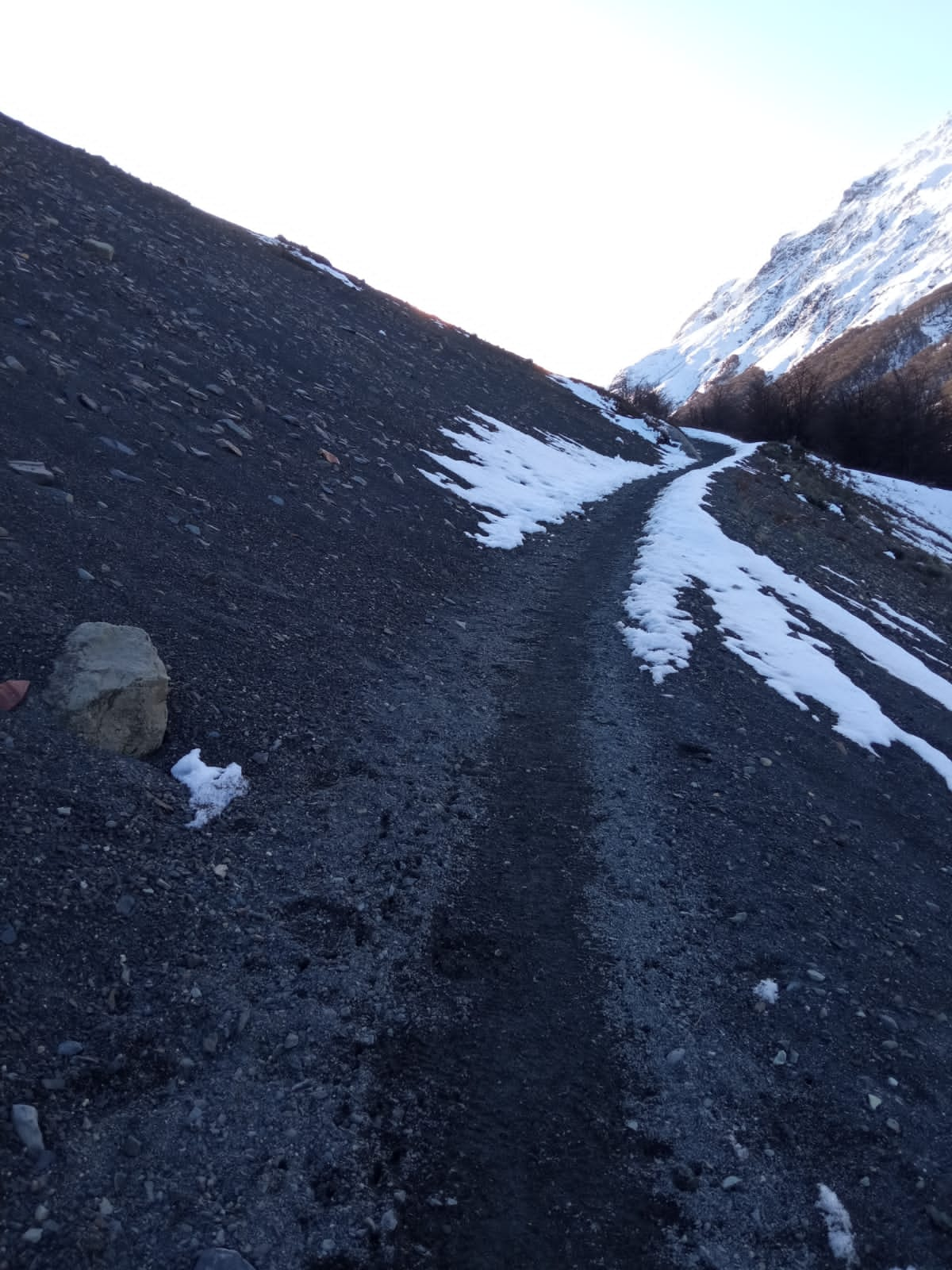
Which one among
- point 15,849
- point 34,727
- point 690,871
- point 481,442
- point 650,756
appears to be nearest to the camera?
point 15,849

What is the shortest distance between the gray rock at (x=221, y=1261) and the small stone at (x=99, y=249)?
16413 mm

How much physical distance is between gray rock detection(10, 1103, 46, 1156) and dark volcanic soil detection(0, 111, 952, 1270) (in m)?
→ 0.05

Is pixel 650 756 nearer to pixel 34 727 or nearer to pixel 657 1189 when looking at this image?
pixel 657 1189

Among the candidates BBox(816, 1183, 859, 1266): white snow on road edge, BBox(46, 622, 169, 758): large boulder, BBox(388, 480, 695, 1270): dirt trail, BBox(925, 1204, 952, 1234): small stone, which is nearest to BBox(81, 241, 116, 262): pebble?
BBox(46, 622, 169, 758): large boulder

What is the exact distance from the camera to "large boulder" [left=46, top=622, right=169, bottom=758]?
199 inches

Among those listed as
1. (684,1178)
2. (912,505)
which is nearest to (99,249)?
(684,1178)

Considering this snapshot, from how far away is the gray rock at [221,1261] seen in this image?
9.14 ft

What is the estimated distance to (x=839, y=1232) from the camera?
345 cm

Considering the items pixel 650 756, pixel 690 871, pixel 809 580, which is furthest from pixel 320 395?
pixel 690 871

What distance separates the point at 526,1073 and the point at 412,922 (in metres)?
1.14

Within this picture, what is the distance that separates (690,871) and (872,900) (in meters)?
1.49

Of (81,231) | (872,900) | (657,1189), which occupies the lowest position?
(657,1189)

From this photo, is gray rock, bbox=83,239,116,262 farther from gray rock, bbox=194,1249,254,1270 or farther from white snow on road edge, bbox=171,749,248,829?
gray rock, bbox=194,1249,254,1270

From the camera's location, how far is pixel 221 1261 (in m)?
2.81
